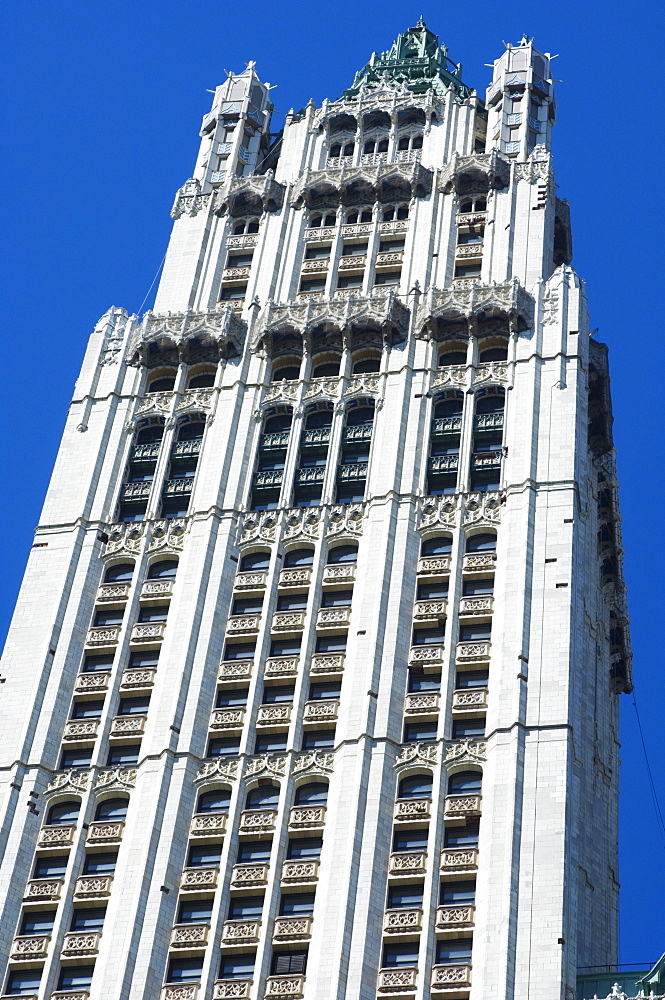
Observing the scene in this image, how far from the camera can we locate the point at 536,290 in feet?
371

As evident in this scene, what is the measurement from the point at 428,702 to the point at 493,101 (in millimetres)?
45626

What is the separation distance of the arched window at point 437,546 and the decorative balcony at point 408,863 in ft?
51.5

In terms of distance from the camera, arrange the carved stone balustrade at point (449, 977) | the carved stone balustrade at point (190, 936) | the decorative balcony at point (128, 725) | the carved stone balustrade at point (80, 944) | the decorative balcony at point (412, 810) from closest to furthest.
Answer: the carved stone balustrade at point (449, 977), the carved stone balustrade at point (190, 936), the carved stone balustrade at point (80, 944), the decorative balcony at point (412, 810), the decorative balcony at point (128, 725)

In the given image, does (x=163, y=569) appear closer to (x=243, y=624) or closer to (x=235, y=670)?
(x=243, y=624)

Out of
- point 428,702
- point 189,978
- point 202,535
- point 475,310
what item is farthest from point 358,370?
point 189,978

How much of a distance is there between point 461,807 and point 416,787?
84.4 inches

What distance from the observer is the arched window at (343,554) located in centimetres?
10223

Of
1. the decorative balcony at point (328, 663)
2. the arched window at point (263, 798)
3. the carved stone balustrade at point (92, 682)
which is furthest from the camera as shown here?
the carved stone balustrade at point (92, 682)

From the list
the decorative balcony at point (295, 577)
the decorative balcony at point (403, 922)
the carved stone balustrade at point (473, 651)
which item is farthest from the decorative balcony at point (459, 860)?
the decorative balcony at point (295, 577)

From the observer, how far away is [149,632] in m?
101

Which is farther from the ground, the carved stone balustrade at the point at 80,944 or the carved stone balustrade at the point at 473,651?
the carved stone balustrade at the point at 473,651

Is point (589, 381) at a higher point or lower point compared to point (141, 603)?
higher

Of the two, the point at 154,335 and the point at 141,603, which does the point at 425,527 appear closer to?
the point at 141,603

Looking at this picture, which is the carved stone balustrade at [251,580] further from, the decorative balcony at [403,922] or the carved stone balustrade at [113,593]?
the decorative balcony at [403,922]
